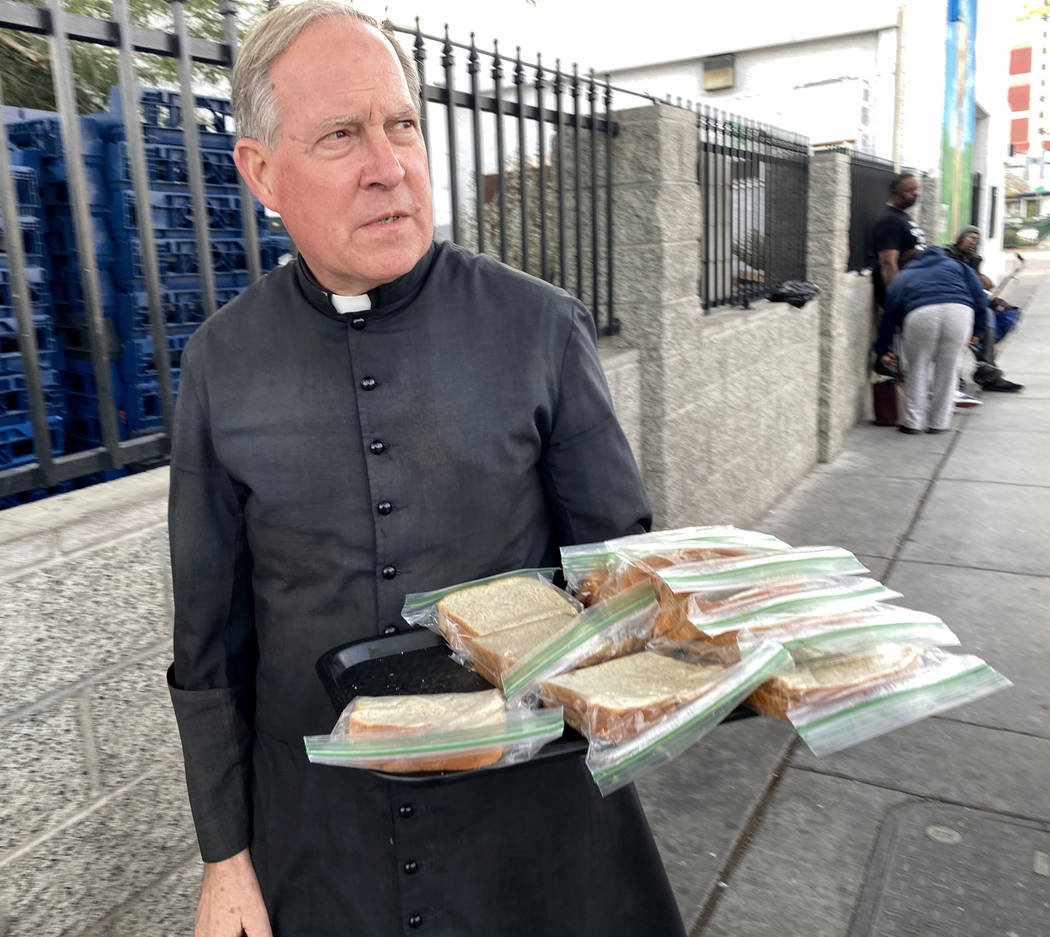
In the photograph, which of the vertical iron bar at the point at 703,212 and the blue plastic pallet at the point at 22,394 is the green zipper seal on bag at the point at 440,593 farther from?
the vertical iron bar at the point at 703,212

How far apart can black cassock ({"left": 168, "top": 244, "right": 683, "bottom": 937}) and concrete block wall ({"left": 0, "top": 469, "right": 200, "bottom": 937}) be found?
0.62 meters

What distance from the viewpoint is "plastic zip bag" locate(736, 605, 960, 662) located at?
1.08 meters

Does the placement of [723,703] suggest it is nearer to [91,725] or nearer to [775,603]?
[775,603]

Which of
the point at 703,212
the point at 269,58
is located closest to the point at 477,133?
the point at 703,212

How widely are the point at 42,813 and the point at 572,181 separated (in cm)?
339

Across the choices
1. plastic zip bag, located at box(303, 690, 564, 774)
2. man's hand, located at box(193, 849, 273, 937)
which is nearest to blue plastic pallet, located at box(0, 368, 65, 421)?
man's hand, located at box(193, 849, 273, 937)

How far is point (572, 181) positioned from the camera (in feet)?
14.6

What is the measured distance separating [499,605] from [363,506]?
29cm

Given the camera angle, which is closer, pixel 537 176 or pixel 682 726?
pixel 682 726

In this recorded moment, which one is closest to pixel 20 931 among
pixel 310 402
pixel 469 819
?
pixel 469 819

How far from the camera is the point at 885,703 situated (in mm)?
1022

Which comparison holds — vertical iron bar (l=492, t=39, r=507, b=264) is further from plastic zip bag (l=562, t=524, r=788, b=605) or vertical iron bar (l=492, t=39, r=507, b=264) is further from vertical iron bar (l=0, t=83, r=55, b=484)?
plastic zip bag (l=562, t=524, r=788, b=605)

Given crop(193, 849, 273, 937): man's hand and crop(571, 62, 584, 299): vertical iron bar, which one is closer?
crop(193, 849, 273, 937): man's hand

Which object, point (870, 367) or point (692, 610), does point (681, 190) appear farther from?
point (870, 367)
